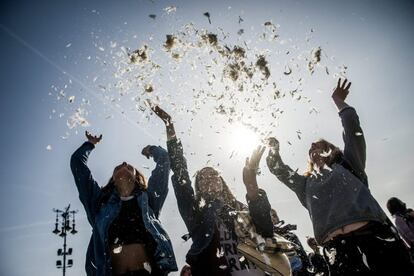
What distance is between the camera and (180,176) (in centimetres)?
448

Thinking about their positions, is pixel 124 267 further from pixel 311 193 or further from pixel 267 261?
pixel 311 193

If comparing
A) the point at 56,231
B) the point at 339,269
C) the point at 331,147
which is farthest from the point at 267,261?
the point at 56,231

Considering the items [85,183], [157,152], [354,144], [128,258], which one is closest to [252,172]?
[354,144]

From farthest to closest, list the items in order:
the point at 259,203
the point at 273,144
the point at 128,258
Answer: the point at 273,144
the point at 259,203
the point at 128,258

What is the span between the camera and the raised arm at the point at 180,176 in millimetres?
4164

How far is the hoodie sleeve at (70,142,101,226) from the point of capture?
4203 millimetres

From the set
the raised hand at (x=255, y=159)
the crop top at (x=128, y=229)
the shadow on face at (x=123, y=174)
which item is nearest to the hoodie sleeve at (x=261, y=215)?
the raised hand at (x=255, y=159)

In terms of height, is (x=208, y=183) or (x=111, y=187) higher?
(x=111, y=187)

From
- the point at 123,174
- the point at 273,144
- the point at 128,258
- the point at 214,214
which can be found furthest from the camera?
the point at 273,144

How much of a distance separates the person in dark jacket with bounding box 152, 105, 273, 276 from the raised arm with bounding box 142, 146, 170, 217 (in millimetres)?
124

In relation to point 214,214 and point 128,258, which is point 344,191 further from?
point 128,258

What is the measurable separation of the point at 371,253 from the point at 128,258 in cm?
273

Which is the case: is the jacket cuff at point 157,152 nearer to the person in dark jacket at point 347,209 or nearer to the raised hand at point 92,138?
the raised hand at point 92,138

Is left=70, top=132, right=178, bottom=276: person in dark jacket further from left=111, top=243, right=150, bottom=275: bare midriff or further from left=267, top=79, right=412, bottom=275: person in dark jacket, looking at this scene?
left=267, top=79, right=412, bottom=275: person in dark jacket
